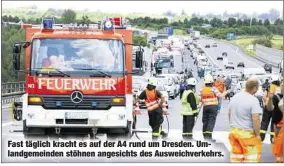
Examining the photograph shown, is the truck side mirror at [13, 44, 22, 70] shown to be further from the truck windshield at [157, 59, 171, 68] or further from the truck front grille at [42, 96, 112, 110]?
the truck windshield at [157, 59, 171, 68]

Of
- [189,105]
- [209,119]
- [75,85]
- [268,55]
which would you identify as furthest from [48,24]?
[268,55]

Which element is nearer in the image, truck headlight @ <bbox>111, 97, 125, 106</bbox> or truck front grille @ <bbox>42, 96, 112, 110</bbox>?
truck front grille @ <bbox>42, 96, 112, 110</bbox>

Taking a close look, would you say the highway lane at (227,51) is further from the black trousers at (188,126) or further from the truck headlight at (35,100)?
the truck headlight at (35,100)

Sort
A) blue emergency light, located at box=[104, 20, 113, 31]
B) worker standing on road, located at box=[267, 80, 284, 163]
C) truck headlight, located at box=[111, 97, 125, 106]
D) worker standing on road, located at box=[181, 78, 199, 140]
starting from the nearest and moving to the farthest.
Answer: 1. worker standing on road, located at box=[267, 80, 284, 163]
2. truck headlight, located at box=[111, 97, 125, 106]
3. blue emergency light, located at box=[104, 20, 113, 31]
4. worker standing on road, located at box=[181, 78, 199, 140]

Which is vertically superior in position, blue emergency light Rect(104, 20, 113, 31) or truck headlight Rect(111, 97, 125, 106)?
blue emergency light Rect(104, 20, 113, 31)

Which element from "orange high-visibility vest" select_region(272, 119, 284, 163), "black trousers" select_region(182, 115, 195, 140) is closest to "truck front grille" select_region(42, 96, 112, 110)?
"black trousers" select_region(182, 115, 195, 140)

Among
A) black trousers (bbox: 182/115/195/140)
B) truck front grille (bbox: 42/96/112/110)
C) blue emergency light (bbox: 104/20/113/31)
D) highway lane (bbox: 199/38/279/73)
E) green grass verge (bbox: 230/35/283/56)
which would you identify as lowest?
highway lane (bbox: 199/38/279/73)

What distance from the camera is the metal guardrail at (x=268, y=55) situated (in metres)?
92.0

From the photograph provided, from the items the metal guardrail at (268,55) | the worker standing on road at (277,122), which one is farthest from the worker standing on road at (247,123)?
the metal guardrail at (268,55)

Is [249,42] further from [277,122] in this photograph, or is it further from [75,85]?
[277,122]

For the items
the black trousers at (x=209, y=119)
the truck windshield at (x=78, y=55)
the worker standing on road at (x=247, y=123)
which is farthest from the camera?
the black trousers at (x=209, y=119)

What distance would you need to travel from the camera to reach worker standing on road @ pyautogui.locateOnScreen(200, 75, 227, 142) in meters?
17.2

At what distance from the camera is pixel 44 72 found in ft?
47.4

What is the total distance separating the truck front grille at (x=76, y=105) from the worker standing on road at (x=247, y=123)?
3.66 m
